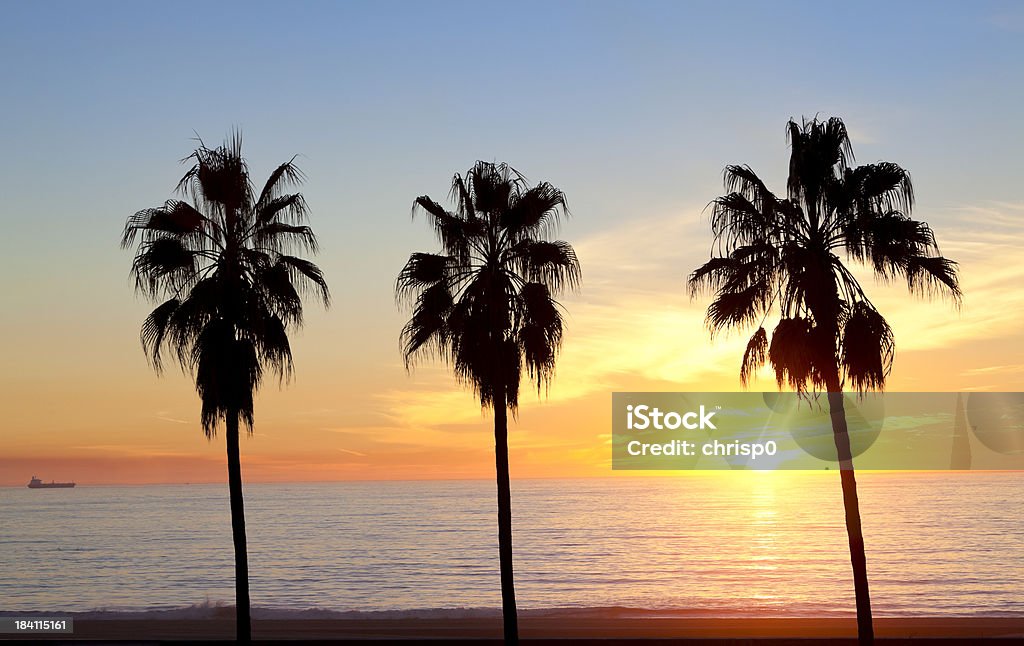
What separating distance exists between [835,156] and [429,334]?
34.5 feet

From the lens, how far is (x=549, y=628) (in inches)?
1315

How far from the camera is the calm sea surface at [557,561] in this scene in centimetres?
6209

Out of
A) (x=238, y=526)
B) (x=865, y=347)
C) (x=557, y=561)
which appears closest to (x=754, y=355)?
(x=865, y=347)

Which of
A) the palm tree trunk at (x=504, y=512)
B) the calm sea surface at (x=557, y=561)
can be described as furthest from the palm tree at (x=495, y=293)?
the calm sea surface at (x=557, y=561)

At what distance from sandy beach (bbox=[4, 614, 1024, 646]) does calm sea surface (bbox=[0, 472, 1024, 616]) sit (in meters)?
10.6

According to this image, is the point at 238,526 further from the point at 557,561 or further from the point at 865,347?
the point at 557,561

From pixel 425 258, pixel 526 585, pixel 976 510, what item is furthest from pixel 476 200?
pixel 976 510

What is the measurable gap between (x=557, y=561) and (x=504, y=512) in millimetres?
63067

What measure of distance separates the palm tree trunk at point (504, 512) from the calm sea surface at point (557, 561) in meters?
22.9

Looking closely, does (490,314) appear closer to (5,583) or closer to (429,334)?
(429,334)

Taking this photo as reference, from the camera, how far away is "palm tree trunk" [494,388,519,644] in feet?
79.2

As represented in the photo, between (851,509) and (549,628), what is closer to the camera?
(851,509)

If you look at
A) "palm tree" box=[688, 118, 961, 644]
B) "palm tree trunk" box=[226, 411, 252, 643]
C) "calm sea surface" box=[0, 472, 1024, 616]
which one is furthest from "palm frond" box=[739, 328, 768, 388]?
"calm sea surface" box=[0, 472, 1024, 616]

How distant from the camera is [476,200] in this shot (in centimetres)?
2517
